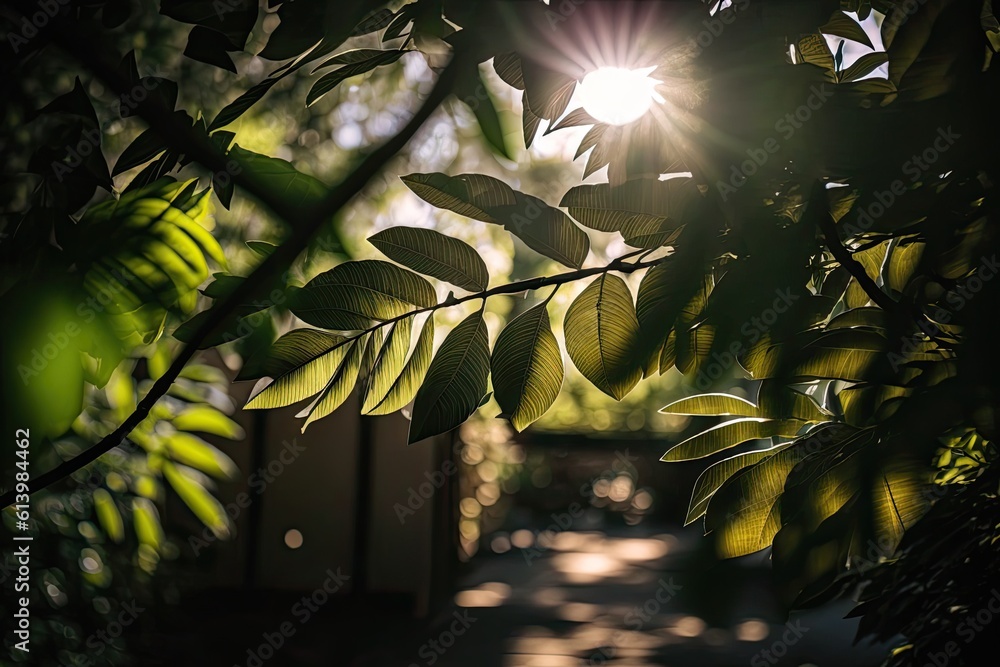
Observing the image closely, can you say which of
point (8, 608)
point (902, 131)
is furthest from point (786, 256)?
point (8, 608)

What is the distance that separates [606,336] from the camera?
1.25ft

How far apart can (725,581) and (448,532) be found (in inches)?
216

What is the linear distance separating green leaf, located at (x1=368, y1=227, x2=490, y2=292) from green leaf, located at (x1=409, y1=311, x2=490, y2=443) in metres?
0.03

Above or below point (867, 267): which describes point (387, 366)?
below

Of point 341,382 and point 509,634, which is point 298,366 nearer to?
point 341,382

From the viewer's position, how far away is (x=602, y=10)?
0.31 metres

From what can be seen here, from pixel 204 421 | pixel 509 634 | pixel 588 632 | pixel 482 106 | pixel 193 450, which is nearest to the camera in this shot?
pixel 482 106

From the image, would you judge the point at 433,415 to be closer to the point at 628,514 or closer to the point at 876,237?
the point at 876,237

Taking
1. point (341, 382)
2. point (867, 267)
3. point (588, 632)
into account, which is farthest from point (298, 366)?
point (588, 632)

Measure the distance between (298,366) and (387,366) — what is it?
5cm

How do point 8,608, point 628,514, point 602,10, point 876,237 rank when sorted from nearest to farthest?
point 602,10, point 876,237, point 8,608, point 628,514

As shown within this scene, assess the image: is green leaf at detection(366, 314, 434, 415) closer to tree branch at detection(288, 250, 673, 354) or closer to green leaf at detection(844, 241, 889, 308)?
tree branch at detection(288, 250, 673, 354)

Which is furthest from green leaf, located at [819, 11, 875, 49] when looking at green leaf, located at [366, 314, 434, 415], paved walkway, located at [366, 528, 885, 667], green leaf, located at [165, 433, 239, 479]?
paved walkway, located at [366, 528, 885, 667]

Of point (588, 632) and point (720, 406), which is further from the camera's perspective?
point (588, 632)
